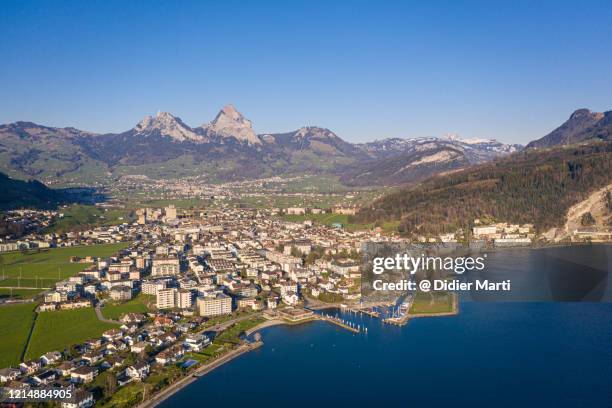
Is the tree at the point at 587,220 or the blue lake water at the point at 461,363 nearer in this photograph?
the blue lake water at the point at 461,363

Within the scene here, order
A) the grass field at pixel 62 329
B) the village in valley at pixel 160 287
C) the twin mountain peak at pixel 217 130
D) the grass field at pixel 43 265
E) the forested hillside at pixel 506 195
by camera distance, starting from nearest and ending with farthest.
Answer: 1. the village in valley at pixel 160 287
2. the grass field at pixel 62 329
3. the grass field at pixel 43 265
4. the forested hillside at pixel 506 195
5. the twin mountain peak at pixel 217 130

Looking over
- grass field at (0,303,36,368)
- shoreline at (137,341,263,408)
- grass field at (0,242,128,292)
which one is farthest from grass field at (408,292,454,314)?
grass field at (0,242,128,292)

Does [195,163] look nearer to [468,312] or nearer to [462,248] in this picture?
[462,248]

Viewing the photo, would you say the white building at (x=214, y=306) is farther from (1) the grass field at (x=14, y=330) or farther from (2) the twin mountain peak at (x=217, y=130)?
(2) the twin mountain peak at (x=217, y=130)

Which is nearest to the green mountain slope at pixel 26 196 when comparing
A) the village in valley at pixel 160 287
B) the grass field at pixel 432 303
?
the village in valley at pixel 160 287

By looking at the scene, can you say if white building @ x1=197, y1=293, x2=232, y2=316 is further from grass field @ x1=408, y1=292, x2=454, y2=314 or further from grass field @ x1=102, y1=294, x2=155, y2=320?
grass field @ x1=408, y1=292, x2=454, y2=314

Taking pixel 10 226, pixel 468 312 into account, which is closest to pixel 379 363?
pixel 468 312
